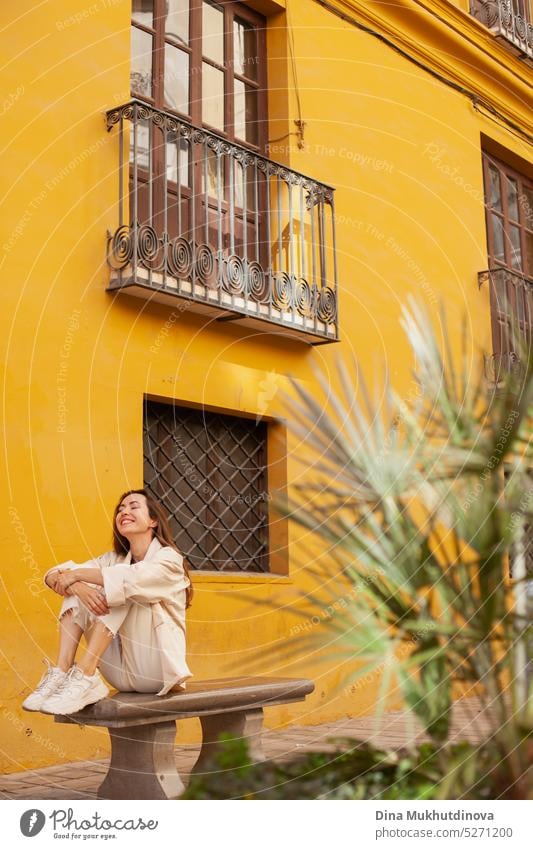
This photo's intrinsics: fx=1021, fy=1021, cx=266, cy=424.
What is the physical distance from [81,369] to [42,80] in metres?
1.63

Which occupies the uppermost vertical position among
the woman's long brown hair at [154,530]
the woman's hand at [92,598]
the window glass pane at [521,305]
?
the window glass pane at [521,305]

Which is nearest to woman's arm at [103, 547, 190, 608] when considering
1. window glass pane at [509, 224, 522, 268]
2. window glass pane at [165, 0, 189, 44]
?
window glass pane at [165, 0, 189, 44]

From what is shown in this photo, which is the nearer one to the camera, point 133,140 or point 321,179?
point 133,140

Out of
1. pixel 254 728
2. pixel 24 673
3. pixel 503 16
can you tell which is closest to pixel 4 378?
pixel 24 673

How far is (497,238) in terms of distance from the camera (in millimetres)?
9984

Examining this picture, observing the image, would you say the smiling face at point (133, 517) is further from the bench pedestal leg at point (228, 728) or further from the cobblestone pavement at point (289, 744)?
the cobblestone pavement at point (289, 744)

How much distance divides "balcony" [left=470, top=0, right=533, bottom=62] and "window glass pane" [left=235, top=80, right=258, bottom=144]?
128 inches

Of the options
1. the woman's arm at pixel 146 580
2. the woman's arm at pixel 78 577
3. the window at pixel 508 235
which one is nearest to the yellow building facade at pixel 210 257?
the window at pixel 508 235

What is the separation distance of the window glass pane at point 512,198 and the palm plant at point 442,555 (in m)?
8.27

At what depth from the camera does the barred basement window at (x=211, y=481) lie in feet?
20.7

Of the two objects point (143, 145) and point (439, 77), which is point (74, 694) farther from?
point (439, 77)

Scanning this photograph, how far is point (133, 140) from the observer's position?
5945 mm
